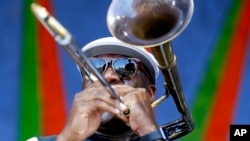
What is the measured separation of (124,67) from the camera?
74.8 inches

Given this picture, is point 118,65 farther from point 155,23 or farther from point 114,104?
point 114,104

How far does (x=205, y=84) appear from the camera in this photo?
8.64 feet

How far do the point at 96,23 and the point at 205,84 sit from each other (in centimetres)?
50

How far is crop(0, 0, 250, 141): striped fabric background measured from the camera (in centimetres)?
261

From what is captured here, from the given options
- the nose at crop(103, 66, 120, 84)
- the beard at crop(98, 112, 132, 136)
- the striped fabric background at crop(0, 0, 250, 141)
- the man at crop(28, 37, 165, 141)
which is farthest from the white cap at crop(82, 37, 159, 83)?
the striped fabric background at crop(0, 0, 250, 141)

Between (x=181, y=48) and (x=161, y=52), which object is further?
(x=181, y=48)

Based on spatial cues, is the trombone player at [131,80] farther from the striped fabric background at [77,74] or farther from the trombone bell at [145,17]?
the striped fabric background at [77,74]

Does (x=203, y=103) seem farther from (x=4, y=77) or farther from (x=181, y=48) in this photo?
(x=4, y=77)

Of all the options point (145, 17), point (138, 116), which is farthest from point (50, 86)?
point (138, 116)

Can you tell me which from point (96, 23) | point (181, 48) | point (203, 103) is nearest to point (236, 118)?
point (203, 103)

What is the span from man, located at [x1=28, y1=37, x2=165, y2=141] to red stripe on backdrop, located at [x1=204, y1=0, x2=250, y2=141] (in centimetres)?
66

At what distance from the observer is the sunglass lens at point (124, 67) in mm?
1878

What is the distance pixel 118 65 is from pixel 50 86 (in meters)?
0.82

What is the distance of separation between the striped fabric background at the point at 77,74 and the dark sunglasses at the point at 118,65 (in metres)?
0.72
